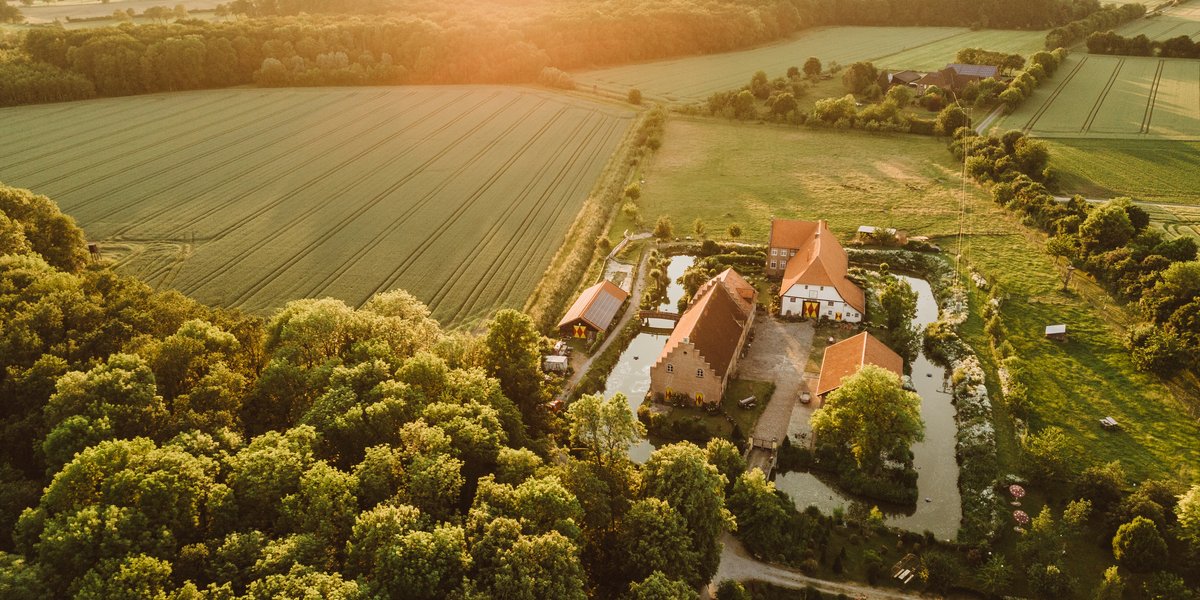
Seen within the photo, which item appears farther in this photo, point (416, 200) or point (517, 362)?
point (416, 200)

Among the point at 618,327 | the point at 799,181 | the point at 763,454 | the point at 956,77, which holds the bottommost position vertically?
the point at 763,454

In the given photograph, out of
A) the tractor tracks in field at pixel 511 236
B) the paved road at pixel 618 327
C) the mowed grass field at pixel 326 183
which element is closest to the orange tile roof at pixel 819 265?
the paved road at pixel 618 327

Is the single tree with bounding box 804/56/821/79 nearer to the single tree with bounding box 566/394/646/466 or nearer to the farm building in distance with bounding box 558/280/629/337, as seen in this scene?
the farm building in distance with bounding box 558/280/629/337

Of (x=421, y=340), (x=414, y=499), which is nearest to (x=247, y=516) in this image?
(x=414, y=499)

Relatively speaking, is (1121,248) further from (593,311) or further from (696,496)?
(696,496)

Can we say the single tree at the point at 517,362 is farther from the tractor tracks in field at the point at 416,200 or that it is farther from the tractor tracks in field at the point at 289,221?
the tractor tracks in field at the point at 289,221

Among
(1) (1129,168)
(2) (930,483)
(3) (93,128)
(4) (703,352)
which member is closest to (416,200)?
(4) (703,352)

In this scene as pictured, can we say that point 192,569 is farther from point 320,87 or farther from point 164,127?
point 320,87
